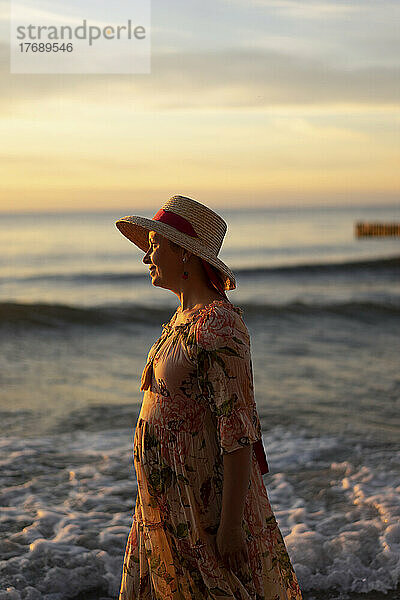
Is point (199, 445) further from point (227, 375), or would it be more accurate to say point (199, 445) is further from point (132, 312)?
point (132, 312)

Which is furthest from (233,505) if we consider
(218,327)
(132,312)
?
(132,312)

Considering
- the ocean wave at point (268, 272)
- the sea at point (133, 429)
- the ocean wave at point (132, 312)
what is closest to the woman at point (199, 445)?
the sea at point (133, 429)

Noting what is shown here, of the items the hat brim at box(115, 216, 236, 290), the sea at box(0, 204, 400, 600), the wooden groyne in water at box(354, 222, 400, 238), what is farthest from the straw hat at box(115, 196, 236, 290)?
the wooden groyne in water at box(354, 222, 400, 238)

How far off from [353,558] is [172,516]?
2.45m

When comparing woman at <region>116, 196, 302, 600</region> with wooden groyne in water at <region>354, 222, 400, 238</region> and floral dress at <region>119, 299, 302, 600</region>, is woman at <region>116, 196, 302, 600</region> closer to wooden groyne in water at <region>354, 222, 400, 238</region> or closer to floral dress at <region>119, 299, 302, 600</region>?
floral dress at <region>119, 299, 302, 600</region>

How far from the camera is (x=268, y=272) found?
2778 centimetres

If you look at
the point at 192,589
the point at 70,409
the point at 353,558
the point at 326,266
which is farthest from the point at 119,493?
the point at 326,266

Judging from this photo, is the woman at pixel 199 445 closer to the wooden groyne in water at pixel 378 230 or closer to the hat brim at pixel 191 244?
the hat brim at pixel 191 244

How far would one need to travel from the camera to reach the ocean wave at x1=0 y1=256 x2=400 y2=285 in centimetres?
2534

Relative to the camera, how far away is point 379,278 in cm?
2619

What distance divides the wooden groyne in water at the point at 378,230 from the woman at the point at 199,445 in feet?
140

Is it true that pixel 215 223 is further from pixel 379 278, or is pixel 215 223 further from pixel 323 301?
pixel 379 278

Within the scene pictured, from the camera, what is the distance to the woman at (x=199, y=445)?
2.47 meters

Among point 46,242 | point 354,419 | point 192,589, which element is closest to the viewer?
point 192,589
